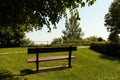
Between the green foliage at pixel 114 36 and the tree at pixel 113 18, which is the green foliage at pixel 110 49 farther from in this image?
the green foliage at pixel 114 36

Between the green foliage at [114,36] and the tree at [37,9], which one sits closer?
the tree at [37,9]

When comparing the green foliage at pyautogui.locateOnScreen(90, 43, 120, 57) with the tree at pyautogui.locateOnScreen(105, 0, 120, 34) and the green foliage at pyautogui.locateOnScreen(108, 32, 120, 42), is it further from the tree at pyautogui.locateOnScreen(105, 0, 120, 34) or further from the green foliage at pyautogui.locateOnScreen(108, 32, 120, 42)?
the green foliage at pyautogui.locateOnScreen(108, 32, 120, 42)

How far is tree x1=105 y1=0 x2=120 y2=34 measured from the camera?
42.6 metres

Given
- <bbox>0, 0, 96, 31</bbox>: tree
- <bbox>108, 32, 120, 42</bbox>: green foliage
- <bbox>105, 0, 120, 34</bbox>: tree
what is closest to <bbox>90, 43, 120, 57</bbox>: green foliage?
<bbox>0, 0, 96, 31</bbox>: tree

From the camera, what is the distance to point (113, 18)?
4406 centimetres

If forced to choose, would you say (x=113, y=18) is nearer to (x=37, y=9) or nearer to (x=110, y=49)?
(x=110, y=49)

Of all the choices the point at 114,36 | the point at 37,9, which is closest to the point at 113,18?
the point at 114,36

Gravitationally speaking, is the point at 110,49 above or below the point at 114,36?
below

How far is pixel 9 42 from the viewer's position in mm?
41281

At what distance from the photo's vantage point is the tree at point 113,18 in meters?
42.6

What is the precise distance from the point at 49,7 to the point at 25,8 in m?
1.26

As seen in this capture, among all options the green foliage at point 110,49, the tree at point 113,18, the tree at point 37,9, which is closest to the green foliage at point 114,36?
the tree at point 113,18

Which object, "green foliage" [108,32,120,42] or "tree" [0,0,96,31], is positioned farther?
"green foliage" [108,32,120,42]

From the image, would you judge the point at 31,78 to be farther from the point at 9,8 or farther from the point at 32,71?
the point at 9,8
